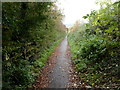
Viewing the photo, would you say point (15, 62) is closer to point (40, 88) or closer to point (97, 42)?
point (40, 88)

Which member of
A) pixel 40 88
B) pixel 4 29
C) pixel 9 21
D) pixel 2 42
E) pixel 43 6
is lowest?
pixel 40 88

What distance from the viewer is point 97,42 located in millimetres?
6844

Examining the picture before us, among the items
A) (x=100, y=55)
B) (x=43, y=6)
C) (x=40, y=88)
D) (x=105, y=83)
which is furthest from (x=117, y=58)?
(x=43, y=6)

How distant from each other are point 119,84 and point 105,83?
1.79ft

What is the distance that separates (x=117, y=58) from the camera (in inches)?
181

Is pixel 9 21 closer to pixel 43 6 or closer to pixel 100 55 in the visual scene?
pixel 43 6

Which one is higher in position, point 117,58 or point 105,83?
point 117,58

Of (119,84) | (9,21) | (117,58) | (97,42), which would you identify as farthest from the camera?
(97,42)

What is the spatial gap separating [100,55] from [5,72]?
4825 millimetres

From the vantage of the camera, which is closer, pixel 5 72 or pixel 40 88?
pixel 5 72

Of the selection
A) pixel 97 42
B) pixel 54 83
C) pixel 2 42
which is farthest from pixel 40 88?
pixel 97 42

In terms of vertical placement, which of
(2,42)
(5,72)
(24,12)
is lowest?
(5,72)

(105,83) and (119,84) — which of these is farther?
(105,83)

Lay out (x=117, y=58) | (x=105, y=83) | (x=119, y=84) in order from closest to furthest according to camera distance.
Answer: (x=119, y=84)
(x=105, y=83)
(x=117, y=58)
